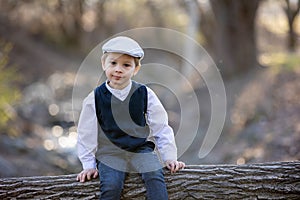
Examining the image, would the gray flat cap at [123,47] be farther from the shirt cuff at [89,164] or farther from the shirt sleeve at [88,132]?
the shirt cuff at [89,164]

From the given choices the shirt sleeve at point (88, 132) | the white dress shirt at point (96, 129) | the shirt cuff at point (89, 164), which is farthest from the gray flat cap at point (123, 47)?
the shirt cuff at point (89, 164)

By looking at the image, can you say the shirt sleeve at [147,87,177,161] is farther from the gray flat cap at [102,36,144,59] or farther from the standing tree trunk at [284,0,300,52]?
the standing tree trunk at [284,0,300,52]

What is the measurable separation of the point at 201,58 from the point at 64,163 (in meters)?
8.73

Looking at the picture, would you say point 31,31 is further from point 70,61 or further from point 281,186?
point 281,186

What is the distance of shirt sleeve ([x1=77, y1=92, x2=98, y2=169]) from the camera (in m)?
3.45

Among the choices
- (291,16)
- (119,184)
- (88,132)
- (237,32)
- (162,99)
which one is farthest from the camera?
(291,16)

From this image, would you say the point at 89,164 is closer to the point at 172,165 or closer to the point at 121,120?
the point at 121,120

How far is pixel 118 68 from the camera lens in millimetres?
3391

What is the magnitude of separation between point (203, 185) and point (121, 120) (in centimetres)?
73

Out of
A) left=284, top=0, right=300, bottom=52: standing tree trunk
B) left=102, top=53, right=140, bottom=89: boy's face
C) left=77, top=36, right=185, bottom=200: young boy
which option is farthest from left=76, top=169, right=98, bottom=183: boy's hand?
left=284, top=0, right=300, bottom=52: standing tree trunk

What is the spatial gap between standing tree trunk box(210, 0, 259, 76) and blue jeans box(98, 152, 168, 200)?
8649 mm

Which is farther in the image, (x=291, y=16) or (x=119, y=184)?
(x=291, y=16)

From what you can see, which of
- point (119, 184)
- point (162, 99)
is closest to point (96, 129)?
point (119, 184)

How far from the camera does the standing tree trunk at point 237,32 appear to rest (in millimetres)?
11555
